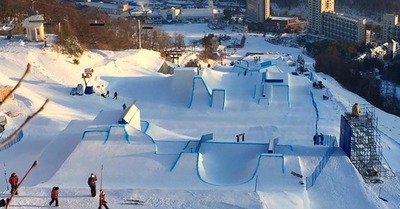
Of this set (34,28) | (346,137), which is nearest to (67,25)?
(34,28)

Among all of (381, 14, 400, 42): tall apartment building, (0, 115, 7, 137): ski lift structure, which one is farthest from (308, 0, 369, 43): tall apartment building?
(0, 115, 7, 137): ski lift structure

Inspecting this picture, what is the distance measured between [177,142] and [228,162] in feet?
3.52

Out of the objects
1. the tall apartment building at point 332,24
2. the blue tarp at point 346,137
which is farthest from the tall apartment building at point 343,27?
the blue tarp at point 346,137

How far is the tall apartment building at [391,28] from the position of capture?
34975mm

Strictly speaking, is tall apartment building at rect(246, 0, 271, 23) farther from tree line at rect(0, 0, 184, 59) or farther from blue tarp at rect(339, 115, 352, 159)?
blue tarp at rect(339, 115, 352, 159)

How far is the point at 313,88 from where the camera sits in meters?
13.7

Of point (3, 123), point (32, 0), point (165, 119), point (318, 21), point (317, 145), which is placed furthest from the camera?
point (318, 21)

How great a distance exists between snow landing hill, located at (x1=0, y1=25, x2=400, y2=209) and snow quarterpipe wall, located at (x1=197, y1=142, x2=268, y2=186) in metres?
0.02

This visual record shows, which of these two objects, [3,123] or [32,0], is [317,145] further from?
[32,0]

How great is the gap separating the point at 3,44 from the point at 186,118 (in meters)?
6.19

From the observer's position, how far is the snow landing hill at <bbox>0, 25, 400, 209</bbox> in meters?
6.62

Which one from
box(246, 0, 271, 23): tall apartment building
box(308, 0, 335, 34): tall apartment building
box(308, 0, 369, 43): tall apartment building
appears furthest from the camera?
box(246, 0, 271, 23): tall apartment building

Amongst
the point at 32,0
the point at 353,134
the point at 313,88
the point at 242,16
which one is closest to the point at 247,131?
the point at 353,134

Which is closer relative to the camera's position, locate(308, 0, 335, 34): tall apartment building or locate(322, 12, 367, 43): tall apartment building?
locate(322, 12, 367, 43): tall apartment building
